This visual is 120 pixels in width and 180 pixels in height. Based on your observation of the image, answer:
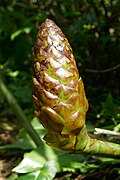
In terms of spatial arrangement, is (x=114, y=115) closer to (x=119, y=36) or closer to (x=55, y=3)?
(x=119, y=36)

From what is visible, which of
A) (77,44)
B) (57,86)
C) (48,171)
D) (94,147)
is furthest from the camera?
(77,44)

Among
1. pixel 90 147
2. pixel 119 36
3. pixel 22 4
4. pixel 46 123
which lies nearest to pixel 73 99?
pixel 46 123

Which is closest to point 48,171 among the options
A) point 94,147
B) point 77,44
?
point 94,147

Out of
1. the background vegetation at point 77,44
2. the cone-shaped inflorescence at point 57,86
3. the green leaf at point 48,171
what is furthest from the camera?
the background vegetation at point 77,44

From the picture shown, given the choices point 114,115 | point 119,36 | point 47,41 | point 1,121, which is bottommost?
point 1,121

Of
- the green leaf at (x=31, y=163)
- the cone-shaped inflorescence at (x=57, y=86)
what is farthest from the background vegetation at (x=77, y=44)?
the cone-shaped inflorescence at (x=57, y=86)

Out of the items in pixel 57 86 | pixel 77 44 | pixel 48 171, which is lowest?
pixel 48 171

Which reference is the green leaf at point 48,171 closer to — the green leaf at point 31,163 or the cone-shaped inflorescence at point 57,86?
the green leaf at point 31,163

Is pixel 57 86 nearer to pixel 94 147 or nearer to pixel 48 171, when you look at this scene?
pixel 94 147
